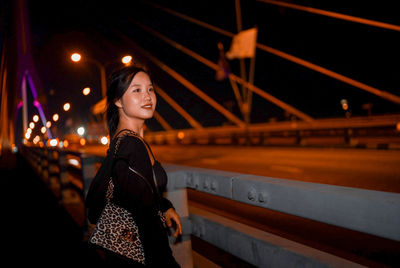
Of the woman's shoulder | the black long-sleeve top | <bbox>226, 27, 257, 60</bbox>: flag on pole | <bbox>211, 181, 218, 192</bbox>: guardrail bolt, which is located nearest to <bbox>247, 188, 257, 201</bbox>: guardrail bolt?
<bbox>211, 181, 218, 192</bbox>: guardrail bolt

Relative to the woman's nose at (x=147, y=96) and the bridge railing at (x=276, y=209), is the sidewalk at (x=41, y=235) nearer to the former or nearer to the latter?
the bridge railing at (x=276, y=209)

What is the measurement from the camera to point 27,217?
5.88 m

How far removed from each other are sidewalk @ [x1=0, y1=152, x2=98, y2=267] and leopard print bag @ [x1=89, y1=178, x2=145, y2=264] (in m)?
1.93

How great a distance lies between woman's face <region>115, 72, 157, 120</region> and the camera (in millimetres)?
2205

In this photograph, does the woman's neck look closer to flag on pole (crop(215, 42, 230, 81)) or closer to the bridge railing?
the bridge railing

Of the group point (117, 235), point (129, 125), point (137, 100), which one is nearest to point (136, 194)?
point (117, 235)

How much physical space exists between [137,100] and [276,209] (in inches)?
48.8

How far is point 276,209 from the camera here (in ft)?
5.20

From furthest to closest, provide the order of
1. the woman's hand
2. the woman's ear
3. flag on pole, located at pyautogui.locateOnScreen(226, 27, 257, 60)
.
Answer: flag on pole, located at pyautogui.locateOnScreen(226, 27, 257, 60) → the woman's ear → the woman's hand

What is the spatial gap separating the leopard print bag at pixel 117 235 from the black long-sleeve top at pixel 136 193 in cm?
5

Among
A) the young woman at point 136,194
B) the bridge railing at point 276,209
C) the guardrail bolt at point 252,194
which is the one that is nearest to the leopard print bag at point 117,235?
the young woman at point 136,194

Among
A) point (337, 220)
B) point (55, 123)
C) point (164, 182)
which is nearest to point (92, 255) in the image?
point (164, 182)

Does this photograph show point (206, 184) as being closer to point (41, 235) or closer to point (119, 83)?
point (119, 83)

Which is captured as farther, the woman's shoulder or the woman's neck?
the woman's neck
